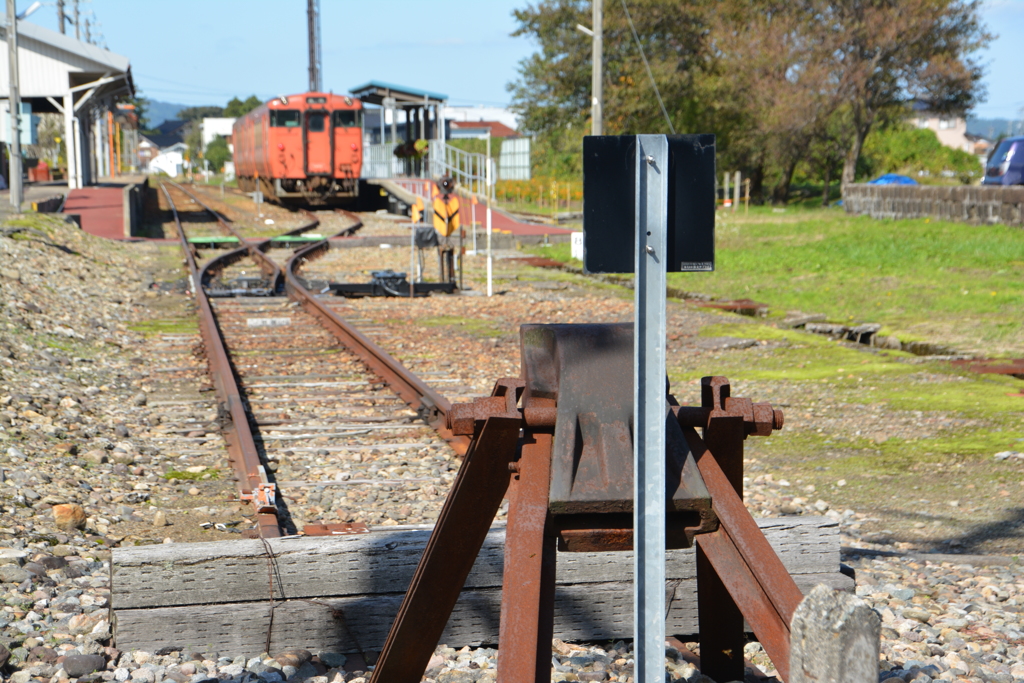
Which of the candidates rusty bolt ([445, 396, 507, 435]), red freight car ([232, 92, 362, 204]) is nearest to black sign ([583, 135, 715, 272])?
rusty bolt ([445, 396, 507, 435])

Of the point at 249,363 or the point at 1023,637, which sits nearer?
the point at 1023,637

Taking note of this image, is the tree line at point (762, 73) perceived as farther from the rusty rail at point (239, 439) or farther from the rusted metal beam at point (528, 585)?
the rusted metal beam at point (528, 585)

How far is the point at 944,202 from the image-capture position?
2317 centimetres

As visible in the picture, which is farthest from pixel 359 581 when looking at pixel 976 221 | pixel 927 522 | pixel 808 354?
pixel 976 221

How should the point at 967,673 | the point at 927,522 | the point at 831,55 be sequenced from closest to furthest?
the point at 967,673 < the point at 927,522 < the point at 831,55

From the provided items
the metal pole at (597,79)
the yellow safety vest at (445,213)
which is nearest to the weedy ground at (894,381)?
the yellow safety vest at (445,213)

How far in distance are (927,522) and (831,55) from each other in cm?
3648

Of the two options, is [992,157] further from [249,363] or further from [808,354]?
[249,363]

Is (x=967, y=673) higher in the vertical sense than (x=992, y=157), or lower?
lower

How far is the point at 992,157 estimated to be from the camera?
28.0m

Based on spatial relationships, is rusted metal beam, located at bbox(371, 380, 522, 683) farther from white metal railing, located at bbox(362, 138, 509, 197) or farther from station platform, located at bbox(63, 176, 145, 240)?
white metal railing, located at bbox(362, 138, 509, 197)

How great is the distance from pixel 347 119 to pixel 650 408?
3311 cm

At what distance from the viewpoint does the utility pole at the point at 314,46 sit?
72.1 m

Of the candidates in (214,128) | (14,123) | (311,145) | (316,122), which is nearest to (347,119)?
(316,122)
